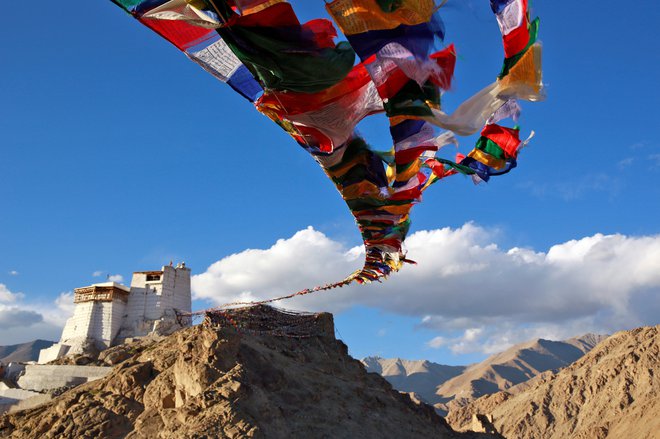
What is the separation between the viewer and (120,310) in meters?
37.9

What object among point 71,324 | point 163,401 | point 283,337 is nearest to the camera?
point 163,401

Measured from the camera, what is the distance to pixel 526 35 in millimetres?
5742

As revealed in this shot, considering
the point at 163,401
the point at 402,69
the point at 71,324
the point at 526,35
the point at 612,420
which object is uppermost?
the point at 71,324

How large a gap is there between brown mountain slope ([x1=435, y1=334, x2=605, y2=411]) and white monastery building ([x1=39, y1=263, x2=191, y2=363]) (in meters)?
96.4

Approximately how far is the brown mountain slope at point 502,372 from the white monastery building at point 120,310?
96439 mm

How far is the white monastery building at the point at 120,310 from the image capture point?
36.3 m

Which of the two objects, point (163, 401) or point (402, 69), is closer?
point (402, 69)

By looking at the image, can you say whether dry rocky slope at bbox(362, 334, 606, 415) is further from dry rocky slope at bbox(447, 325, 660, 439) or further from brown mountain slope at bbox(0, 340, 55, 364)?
brown mountain slope at bbox(0, 340, 55, 364)

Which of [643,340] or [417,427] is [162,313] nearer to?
[417,427]

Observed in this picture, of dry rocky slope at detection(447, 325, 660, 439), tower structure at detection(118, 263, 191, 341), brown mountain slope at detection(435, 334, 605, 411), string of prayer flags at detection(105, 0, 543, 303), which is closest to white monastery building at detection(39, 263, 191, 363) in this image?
tower structure at detection(118, 263, 191, 341)

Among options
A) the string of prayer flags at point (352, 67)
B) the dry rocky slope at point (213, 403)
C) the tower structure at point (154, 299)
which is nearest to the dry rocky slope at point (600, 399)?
the tower structure at point (154, 299)

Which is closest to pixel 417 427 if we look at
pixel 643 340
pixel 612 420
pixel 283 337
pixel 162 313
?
pixel 283 337

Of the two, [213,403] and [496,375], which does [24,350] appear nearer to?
[496,375]

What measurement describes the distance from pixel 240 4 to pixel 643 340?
88211 millimetres
